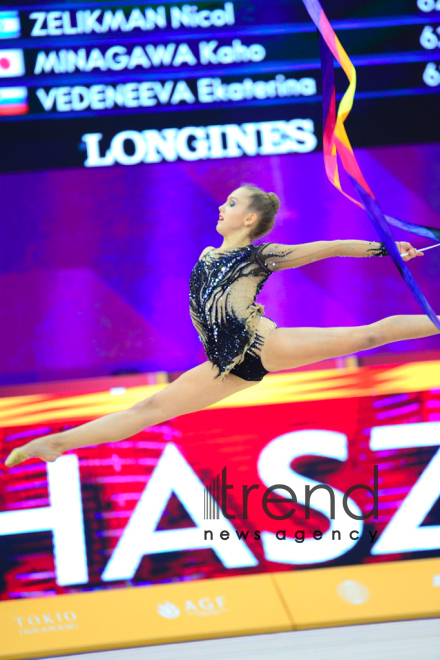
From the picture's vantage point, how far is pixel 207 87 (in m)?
2.91

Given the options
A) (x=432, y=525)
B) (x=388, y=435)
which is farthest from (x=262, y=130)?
(x=432, y=525)

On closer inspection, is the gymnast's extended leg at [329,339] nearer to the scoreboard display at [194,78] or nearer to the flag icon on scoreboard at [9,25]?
the scoreboard display at [194,78]

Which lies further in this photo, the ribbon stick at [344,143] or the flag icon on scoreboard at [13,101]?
the flag icon on scoreboard at [13,101]

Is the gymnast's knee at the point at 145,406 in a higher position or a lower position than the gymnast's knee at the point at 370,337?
lower

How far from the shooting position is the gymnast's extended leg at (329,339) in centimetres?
259

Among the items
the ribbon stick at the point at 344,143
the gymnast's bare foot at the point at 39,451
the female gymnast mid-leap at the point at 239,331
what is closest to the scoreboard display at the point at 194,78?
the female gymnast mid-leap at the point at 239,331

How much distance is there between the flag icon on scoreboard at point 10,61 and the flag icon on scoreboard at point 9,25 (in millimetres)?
60

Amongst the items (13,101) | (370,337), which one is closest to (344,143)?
(370,337)

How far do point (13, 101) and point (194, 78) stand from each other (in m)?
0.76

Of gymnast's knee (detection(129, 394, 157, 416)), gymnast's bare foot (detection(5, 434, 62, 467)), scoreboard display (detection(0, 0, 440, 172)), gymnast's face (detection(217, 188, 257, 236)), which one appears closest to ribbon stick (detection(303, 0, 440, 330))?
gymnast's face (detection(217, 188, 257, 236))

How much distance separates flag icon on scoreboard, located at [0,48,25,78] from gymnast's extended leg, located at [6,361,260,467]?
1439 millimetres

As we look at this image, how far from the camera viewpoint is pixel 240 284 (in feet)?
8.44

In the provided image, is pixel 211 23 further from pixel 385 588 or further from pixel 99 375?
pixel 385 588

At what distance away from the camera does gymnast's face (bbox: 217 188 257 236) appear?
8.86ft
